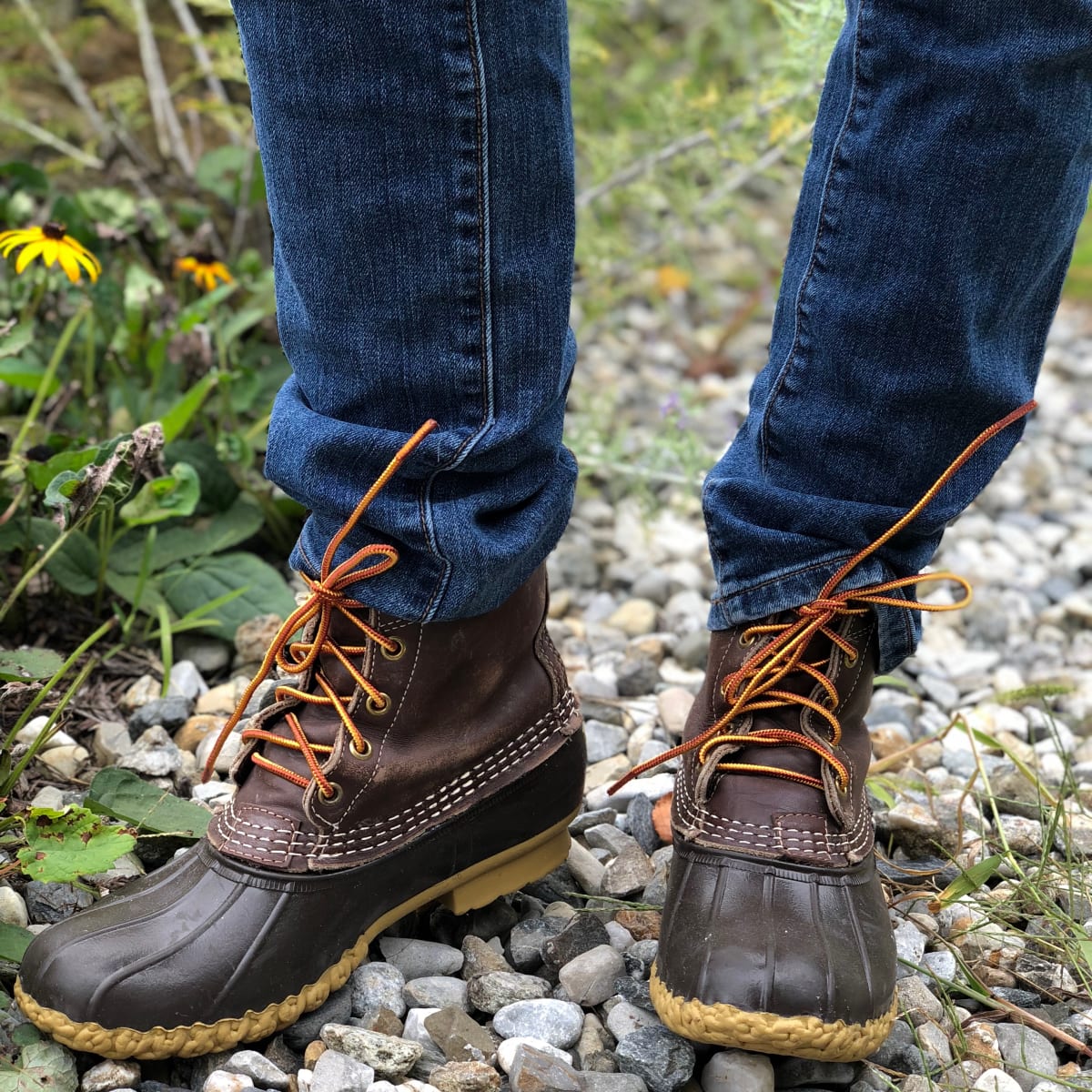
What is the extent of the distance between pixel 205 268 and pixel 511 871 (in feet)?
4.49

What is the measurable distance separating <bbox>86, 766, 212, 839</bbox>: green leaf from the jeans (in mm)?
362

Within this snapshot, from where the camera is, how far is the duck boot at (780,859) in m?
1.06

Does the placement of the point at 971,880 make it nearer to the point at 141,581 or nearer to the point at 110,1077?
the point at 110,1077

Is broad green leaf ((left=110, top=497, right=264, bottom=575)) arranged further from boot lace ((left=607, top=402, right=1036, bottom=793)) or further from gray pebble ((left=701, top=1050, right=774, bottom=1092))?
gray pebble ((left=701, top=1050, right=774, bottom=1092))

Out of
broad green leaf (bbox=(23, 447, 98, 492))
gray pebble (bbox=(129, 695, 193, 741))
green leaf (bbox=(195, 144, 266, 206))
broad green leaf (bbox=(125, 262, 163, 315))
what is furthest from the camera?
green leaf (bbox=(195, 144, 266, 206))

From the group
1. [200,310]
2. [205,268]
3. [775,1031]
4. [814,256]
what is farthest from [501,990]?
[205,268]

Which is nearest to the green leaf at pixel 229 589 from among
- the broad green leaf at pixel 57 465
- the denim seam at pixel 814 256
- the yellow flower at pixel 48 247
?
the broad green leaf at pixel 57 465

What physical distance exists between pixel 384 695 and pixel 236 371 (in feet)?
3.69

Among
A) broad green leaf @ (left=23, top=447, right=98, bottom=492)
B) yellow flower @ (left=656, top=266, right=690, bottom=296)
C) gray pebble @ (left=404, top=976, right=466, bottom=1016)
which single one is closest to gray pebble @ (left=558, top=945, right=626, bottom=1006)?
gray pebble @ (left=404, top=976, right=466, bottom=1016)

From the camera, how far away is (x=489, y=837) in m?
1.27

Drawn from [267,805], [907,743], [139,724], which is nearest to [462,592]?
[267,805]

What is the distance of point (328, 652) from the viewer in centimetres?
120

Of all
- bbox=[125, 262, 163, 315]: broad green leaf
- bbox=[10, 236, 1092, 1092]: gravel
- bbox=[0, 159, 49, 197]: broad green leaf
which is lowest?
bbox=[10, 236, 1092, 1092]: gravel

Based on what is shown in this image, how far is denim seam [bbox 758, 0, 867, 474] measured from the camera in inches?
43.7
